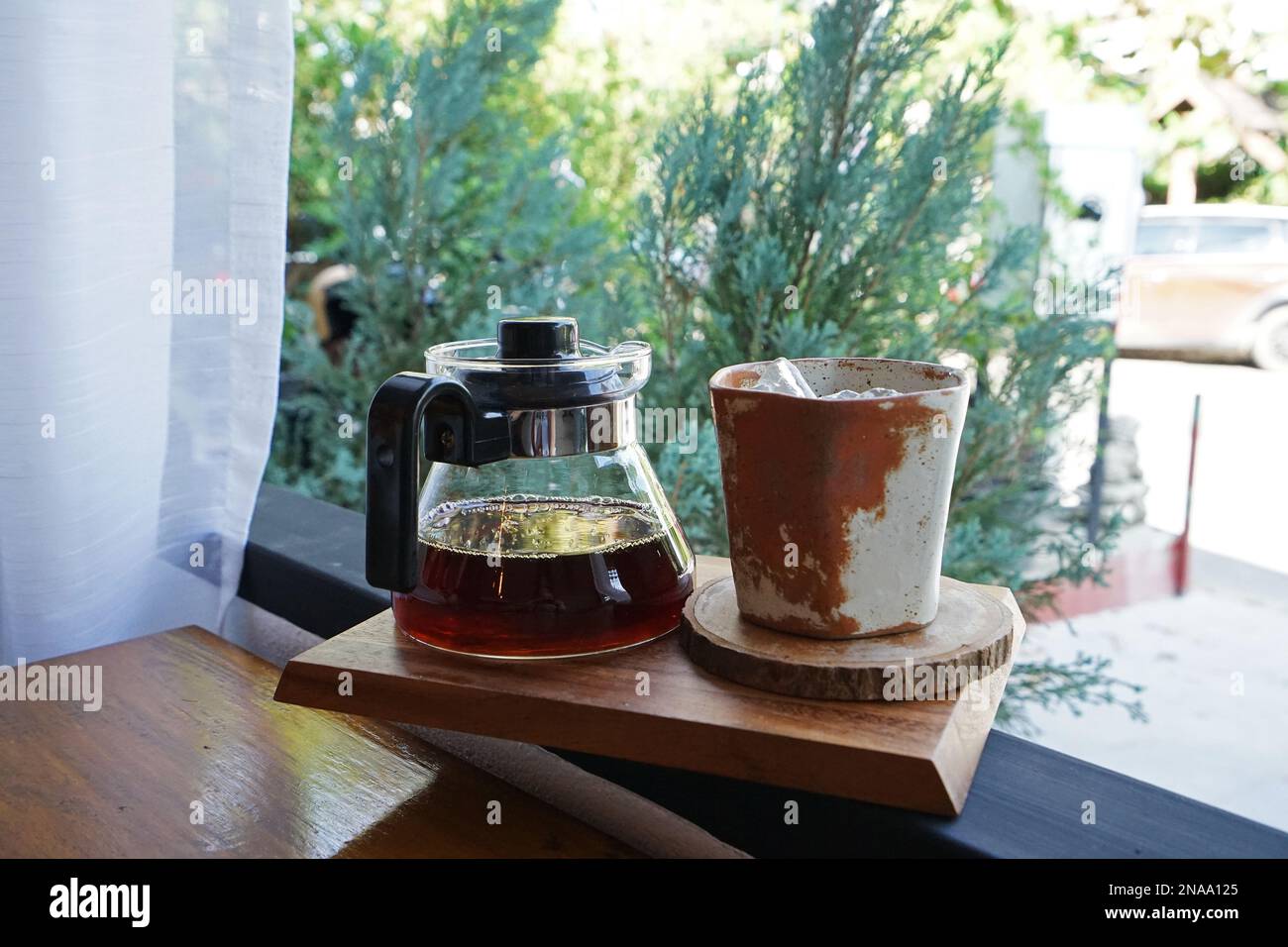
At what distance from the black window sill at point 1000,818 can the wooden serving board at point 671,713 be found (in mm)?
23

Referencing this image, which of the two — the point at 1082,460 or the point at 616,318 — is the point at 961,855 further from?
the point at 1082,460

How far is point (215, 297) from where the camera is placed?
3.47 ft

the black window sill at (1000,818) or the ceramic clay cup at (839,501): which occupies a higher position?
the ceramic clay cup at (839,501)

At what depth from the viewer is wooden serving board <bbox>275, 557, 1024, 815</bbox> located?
0.54m

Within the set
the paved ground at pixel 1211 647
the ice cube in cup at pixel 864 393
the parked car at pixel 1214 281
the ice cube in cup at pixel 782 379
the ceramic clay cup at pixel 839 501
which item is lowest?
the paved ground at pixel 1211 647

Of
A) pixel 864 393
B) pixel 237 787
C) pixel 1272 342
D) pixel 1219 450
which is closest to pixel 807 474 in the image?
pixel 864 393

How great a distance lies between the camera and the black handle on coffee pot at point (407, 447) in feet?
2.00

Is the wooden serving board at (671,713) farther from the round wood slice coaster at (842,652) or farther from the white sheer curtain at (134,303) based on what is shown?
the white sheer curtain at (134,303)
